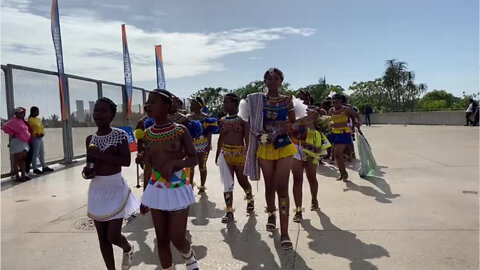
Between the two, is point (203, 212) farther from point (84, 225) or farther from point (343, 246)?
point (343, 246)

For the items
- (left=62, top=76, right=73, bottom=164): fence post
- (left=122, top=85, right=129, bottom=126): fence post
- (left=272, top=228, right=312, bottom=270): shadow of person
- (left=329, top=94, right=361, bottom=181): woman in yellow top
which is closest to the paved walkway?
(left=272, top=228, right=312, bottom=270): shadow of person

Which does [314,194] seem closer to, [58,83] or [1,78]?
[1,78]

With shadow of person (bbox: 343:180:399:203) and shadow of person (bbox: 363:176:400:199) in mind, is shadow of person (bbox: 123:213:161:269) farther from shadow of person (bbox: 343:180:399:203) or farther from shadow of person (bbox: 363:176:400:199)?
shadow of person (bbox: 363:176:400:199)

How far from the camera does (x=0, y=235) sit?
16.1 feet

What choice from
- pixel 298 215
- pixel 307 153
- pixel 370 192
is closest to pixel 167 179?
pixel 298 215

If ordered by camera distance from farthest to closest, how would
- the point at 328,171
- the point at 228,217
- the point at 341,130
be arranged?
the point at 328,171 < the point at 341,130 < the point at 228,217

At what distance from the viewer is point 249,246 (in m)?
4.21

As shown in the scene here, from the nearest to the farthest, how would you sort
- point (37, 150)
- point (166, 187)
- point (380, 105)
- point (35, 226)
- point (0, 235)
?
point (166, 187), point (0, 235), point (35, 226), point (37, 150), point (380, 105)

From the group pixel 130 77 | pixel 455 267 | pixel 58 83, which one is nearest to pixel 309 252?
pixel 455 267

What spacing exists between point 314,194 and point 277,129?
1962mm

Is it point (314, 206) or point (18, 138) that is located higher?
point (18, 138)

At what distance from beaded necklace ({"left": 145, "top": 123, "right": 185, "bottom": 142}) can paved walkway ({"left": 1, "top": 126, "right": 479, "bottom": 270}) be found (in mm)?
1396

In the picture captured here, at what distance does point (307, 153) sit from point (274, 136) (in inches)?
69.7

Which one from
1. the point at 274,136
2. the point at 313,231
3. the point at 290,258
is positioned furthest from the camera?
the point at 313,231
